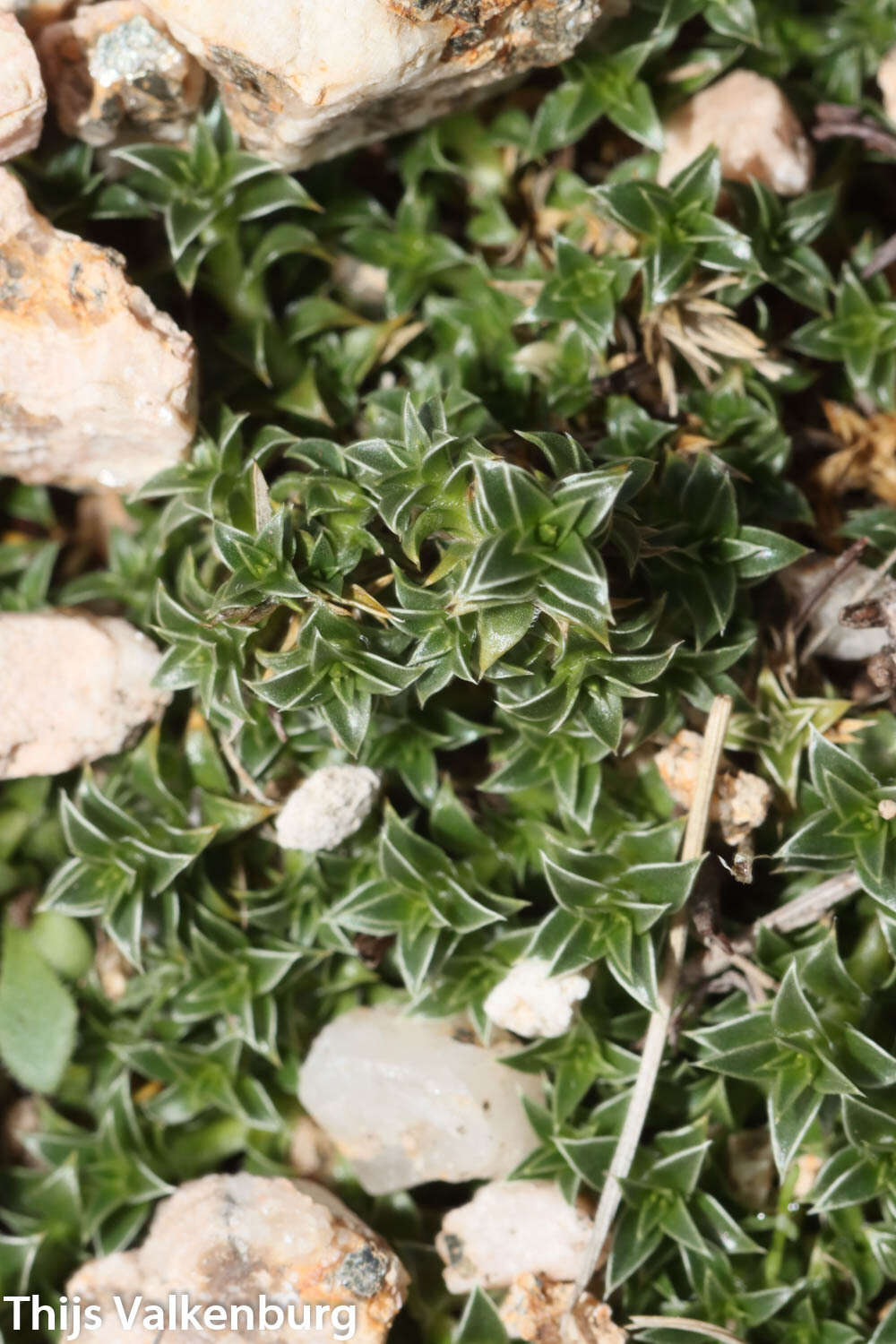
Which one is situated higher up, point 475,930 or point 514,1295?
point 475,930

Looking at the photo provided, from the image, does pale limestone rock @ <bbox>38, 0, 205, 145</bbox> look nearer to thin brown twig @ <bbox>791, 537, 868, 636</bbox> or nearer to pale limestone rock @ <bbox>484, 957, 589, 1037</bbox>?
thin brown twig @ <bbox>791, 537, 868, 636</bbox>

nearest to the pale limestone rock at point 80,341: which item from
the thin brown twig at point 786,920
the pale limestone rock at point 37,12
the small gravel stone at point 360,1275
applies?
the pale limestone rock at point 37,12

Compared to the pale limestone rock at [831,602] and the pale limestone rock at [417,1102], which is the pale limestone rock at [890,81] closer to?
the pale limestone rock at [831,602]

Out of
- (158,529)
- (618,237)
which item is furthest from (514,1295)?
(618,237)

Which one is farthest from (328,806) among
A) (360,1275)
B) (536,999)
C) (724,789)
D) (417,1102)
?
(360,1275)

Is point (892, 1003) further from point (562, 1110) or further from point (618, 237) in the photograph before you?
point (618, 237)

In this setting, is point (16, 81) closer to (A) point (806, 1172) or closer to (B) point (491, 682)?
(B) point (491, 682)
